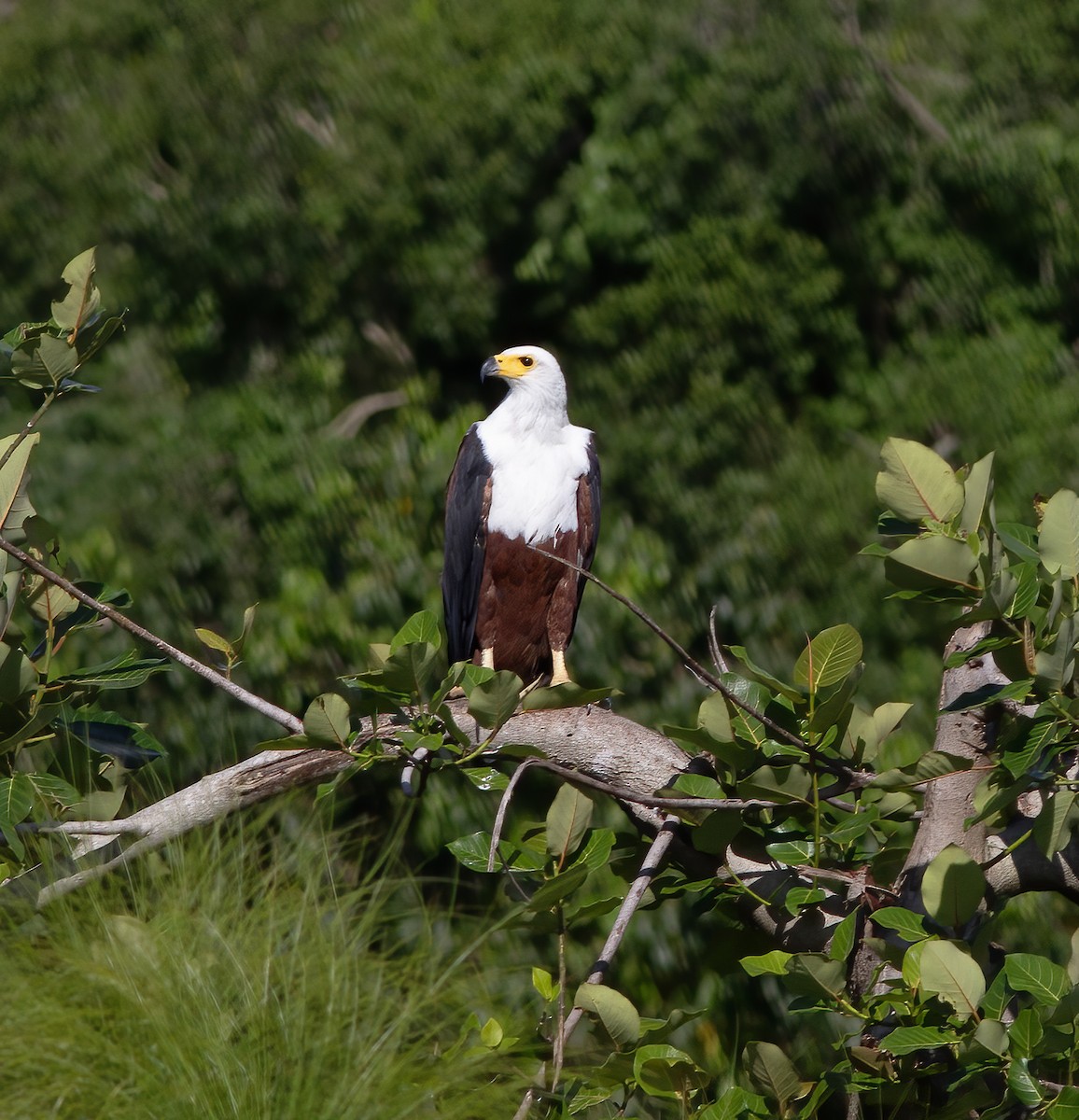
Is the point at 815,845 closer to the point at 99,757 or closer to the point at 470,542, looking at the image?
the point at 99,757

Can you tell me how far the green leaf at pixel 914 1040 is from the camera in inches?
78.9

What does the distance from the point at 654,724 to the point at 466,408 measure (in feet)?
5.29

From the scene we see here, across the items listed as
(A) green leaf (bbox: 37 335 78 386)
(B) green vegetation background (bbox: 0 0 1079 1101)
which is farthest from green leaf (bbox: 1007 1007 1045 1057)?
(B) green vegetation background (bbox: 0 0 1079 1101)

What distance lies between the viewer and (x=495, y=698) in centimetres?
227

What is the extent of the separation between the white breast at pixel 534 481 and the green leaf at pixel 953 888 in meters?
2.06

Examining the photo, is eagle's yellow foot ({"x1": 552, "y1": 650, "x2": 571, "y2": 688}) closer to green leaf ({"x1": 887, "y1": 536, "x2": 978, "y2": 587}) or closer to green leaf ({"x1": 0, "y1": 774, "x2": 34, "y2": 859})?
green leaf ({"x1": 0, "y1": 774, "x2": 34, "y2": 859})

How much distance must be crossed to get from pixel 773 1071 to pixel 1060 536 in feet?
3.28

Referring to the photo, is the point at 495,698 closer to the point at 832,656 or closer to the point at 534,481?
the point at 832,656

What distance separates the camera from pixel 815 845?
2285mm

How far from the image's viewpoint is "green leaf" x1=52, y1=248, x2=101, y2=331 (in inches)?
97.3

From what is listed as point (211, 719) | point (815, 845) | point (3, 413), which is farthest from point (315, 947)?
point (3, 413)

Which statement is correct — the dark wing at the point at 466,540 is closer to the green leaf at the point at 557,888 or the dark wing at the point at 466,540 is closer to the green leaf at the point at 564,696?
the green leaf at the point at 564,696

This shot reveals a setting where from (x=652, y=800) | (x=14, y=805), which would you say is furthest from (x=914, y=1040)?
(x=14, y=805)

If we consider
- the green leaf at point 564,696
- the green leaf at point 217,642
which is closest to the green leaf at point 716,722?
the green leaf at point 564,696
